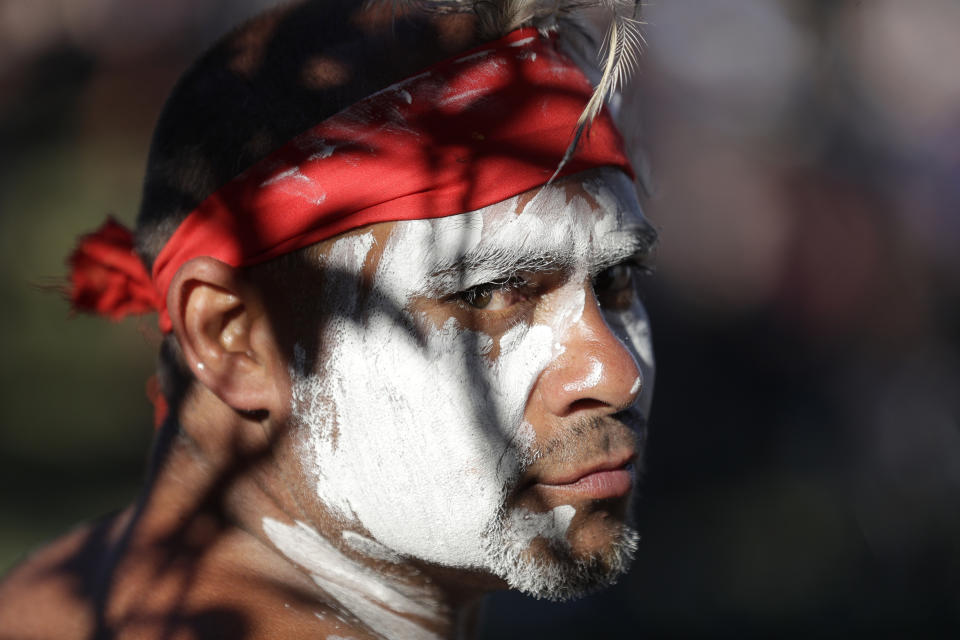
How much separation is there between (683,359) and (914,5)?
302 cm

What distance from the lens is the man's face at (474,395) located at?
2000mm

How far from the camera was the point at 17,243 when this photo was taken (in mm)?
8031

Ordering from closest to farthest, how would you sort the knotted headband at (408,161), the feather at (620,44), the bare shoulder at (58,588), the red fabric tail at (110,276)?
the feather at (620,44)
the knotted headband at (408,161)
the bare shoulder at (58,588)
the red fabric tail at (110,276)

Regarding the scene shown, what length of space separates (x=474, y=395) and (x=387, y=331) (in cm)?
23

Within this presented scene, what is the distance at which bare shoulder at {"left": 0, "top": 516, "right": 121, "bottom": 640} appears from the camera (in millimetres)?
2287

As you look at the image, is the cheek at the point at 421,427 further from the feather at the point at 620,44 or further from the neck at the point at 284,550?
the feather at the point at 620,44

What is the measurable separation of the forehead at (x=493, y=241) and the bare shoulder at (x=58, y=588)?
1.10 meters

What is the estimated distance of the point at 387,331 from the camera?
2.02 m

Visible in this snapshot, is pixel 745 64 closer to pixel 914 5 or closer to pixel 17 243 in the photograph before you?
pixel 914 5

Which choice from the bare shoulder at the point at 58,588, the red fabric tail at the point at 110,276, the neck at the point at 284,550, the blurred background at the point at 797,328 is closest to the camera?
the neck at the point at 284,550

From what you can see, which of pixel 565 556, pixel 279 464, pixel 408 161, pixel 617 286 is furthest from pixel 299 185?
pixel 565 556

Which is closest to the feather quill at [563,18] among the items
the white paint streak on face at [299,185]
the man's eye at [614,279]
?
the man's eye at [614,279]

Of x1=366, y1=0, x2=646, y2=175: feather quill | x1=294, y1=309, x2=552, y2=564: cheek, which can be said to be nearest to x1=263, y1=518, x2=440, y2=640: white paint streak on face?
x1=294, y1=309, x2=552, y2=564: cheek

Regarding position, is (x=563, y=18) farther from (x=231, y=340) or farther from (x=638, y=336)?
(x=231, y=340)
